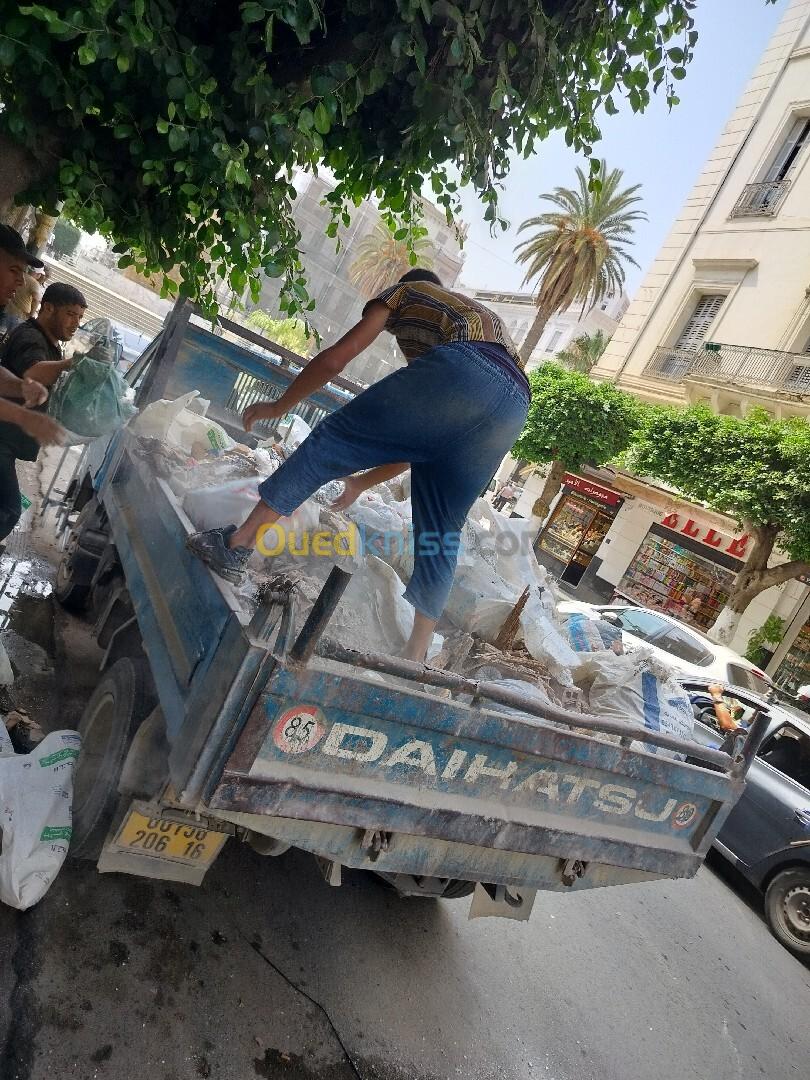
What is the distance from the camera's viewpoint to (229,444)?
3.67m

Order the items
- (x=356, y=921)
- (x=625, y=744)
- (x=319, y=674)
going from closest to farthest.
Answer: (x=319, y=674), (x=625, y=744), (x=356, y=921)

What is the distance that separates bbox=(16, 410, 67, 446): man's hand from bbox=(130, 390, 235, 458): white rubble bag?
0.60 metres

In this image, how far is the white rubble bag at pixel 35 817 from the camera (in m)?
1.99

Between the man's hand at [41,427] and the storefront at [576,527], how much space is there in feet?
A: 57.9

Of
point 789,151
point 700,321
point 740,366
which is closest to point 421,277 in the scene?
point 740,366

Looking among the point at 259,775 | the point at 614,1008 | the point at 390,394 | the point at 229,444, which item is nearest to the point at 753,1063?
the point at 614,1008

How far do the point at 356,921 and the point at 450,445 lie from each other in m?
1.97

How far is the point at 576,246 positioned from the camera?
21656mm

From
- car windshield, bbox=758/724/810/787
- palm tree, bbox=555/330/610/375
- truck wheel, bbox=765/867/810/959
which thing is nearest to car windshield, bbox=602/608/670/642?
car windshield, bbox=758/724/810/787

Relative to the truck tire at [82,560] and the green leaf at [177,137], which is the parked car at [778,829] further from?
the green leaf at [177,137]

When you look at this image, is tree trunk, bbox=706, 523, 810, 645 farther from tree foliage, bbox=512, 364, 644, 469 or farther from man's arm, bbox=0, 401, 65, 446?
man's arm, bbox=0, 401, 65, 446

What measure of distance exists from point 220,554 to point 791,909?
495cm

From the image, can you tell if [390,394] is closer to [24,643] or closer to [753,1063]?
[24,643]

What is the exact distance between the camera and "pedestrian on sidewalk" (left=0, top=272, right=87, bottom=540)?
2994mm
